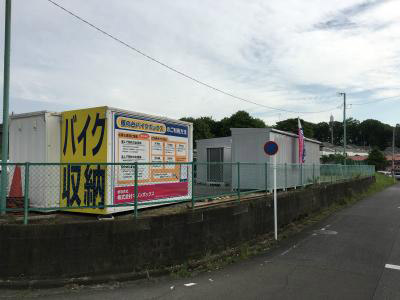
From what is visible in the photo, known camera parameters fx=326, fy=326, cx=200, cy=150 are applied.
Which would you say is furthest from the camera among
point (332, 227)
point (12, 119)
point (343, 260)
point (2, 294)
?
point (332, 227)

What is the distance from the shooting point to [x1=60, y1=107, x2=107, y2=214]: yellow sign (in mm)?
6750

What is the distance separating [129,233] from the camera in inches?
222

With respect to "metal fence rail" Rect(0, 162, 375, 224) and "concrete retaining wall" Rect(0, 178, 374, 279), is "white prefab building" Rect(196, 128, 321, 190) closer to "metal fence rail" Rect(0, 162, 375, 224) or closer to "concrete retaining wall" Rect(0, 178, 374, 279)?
"metal fence rail" Rect(0, 162, 375, 224)

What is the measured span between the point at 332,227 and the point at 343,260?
408 cm

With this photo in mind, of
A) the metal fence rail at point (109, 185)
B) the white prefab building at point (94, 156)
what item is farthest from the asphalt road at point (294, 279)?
the white prefab building at point (94, 156)

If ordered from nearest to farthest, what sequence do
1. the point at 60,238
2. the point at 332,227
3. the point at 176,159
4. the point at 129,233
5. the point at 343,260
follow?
the point at 60,238
the point at 129,233
the point at 343,260
the point at 176,159
the point at 332,227

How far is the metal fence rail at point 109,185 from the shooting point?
6406mm

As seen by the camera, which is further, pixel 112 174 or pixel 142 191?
pixel 142 191

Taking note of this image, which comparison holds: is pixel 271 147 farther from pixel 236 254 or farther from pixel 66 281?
pixel 66 281

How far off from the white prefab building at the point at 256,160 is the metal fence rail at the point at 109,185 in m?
0.07

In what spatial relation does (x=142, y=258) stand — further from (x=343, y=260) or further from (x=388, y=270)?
(x=388, y=270)

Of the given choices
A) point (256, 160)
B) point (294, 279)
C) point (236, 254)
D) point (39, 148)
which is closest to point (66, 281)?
point (39, 148)

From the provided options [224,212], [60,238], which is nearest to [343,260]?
[224,212]

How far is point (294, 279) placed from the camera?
5.54m
